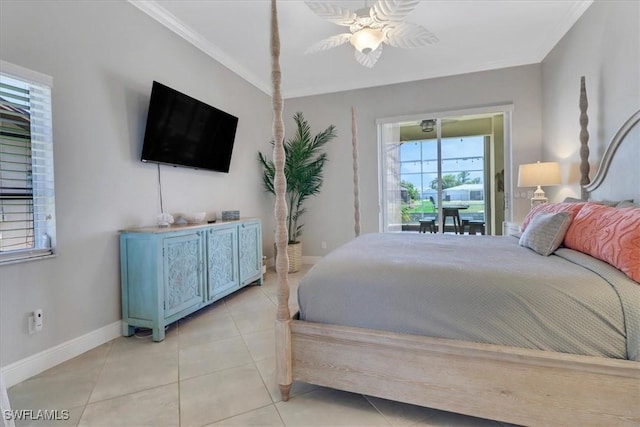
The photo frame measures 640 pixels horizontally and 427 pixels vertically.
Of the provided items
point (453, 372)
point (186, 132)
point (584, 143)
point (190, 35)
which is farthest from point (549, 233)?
point (190, 35)

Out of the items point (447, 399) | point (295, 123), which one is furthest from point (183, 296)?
point (295, 123)

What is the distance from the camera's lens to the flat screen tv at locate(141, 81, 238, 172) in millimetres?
2631

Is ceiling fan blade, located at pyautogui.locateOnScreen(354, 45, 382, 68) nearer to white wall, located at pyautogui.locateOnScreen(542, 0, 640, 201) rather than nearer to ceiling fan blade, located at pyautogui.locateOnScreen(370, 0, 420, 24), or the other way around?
ceiling fan blade, located at pyautogui.locateOnScreen(370, 0, 420, 24)

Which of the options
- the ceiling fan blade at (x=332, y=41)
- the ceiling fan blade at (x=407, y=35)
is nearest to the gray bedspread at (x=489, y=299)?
the ceiling fan blade at (x=407, y=35)

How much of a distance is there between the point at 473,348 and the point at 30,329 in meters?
2.55

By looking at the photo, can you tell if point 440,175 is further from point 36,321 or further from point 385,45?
point 36,321

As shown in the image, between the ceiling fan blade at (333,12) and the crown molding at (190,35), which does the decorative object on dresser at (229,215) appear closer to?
the crown molding at (190,35)

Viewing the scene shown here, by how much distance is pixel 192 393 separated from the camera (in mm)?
1702

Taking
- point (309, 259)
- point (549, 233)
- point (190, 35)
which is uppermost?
point (190, 35)

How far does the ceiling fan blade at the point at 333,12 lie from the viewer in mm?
2103

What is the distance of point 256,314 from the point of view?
2869 mm

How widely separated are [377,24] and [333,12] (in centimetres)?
36

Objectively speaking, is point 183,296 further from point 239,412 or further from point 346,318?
point 346,318

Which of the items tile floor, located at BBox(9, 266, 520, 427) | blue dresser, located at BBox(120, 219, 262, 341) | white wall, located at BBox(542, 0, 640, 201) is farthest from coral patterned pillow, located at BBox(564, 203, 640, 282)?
blue dresser, located at BBox(120, 219, 262, 341)
